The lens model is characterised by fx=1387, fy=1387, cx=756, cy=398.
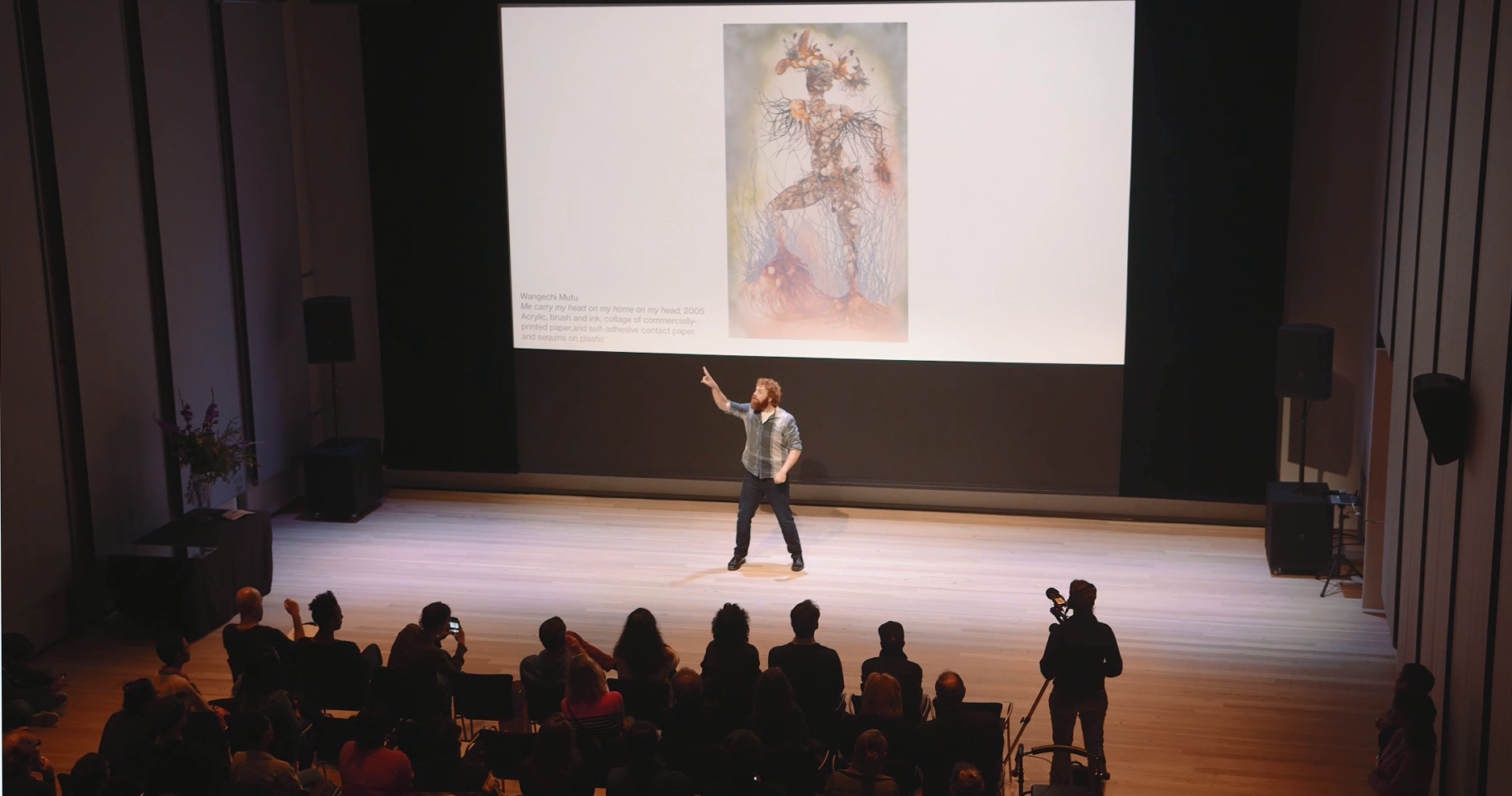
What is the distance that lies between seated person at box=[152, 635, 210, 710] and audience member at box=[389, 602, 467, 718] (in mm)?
880

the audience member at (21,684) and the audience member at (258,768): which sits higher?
the audience member at (258,768)

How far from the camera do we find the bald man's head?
646 cm

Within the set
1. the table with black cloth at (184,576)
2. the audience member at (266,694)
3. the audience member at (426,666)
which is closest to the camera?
the audience member at (266,694)

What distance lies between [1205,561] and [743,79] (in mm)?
4655

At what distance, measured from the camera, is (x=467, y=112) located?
10477 mm

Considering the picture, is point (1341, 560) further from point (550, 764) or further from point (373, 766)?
point (373, 766)

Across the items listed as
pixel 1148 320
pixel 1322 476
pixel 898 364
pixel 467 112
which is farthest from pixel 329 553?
pixel 1322 476

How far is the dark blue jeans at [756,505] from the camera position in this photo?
920 cm

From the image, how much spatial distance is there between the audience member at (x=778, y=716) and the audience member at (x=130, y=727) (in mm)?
2410

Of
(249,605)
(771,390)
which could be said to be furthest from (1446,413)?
(249,605)

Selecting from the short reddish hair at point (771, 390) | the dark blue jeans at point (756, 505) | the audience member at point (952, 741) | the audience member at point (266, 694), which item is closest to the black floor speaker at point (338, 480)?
the dark blue jeans at point (756, 505)

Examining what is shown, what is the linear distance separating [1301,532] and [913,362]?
2.93m

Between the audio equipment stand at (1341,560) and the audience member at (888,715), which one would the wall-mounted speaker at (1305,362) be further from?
the audience member at (888,715)

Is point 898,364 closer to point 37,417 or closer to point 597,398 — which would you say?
point 597,398
